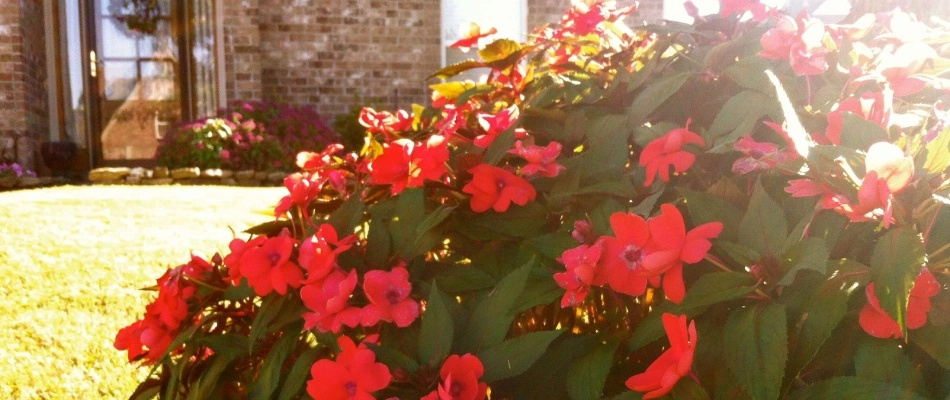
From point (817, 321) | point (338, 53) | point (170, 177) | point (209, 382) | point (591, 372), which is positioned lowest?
point (170, 177)

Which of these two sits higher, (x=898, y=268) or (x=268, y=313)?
(x=898, y=268)

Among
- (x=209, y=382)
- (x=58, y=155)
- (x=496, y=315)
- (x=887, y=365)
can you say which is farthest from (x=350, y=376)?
(x=58, y=155)

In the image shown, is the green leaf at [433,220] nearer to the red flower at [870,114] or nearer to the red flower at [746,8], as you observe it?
the red flower at [870,114]

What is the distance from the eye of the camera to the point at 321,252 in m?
0.90

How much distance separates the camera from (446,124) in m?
1.13

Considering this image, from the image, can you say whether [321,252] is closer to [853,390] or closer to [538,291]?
[538,291]

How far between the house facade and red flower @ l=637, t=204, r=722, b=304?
834 centimetres

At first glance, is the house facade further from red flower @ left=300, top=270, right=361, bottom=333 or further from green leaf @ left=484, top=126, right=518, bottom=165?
red flower @ left=300, top=270, right=361, bottom=333

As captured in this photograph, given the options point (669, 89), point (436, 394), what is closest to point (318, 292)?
point (436, 394)

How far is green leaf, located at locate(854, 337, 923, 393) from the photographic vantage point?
0.65 m

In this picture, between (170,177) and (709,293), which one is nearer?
(709,293)

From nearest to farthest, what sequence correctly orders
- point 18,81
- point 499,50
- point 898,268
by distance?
1. point 898,268
2. point 499,50
3. point 18,81

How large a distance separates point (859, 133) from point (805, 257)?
167mm

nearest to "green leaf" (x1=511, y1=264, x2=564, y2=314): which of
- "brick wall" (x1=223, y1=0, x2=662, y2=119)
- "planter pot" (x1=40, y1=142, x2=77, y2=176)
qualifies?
"brick wall" (x1=223, y1=0, x2=662, y2=119)
